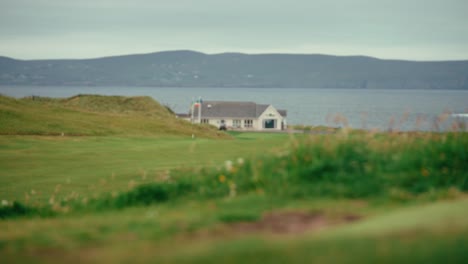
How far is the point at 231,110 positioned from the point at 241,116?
1836mm

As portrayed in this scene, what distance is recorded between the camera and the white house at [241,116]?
106250 millimetres

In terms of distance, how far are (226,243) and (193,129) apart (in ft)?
183

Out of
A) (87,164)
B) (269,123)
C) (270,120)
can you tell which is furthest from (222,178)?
(269,123)

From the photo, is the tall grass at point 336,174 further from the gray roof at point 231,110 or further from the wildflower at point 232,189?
the gray roof at point 231,110

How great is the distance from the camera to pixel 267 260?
6.45m

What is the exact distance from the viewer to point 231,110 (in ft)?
354

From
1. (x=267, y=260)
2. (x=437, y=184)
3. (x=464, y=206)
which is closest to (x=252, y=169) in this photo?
(x=437, y=184)

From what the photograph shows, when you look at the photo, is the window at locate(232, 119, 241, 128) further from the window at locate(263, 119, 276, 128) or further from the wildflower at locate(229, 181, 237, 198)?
the wildflower at locate(229, 181, 237, 198)

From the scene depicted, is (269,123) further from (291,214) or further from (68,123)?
(291,214)

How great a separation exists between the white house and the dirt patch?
316 feet

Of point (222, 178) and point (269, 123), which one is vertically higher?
point (222, 178)

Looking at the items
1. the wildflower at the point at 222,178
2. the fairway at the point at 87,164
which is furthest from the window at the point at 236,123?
the wildflower at the point at 222,178

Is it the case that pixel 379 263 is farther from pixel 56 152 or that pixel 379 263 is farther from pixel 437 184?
pixel 56 152

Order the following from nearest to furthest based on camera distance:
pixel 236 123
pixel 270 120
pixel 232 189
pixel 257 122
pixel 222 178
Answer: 1. pixel 232 189
2. pixel 222 178
3. pixel 257 122
4. pixel 270 120
5. pixel 236 123
